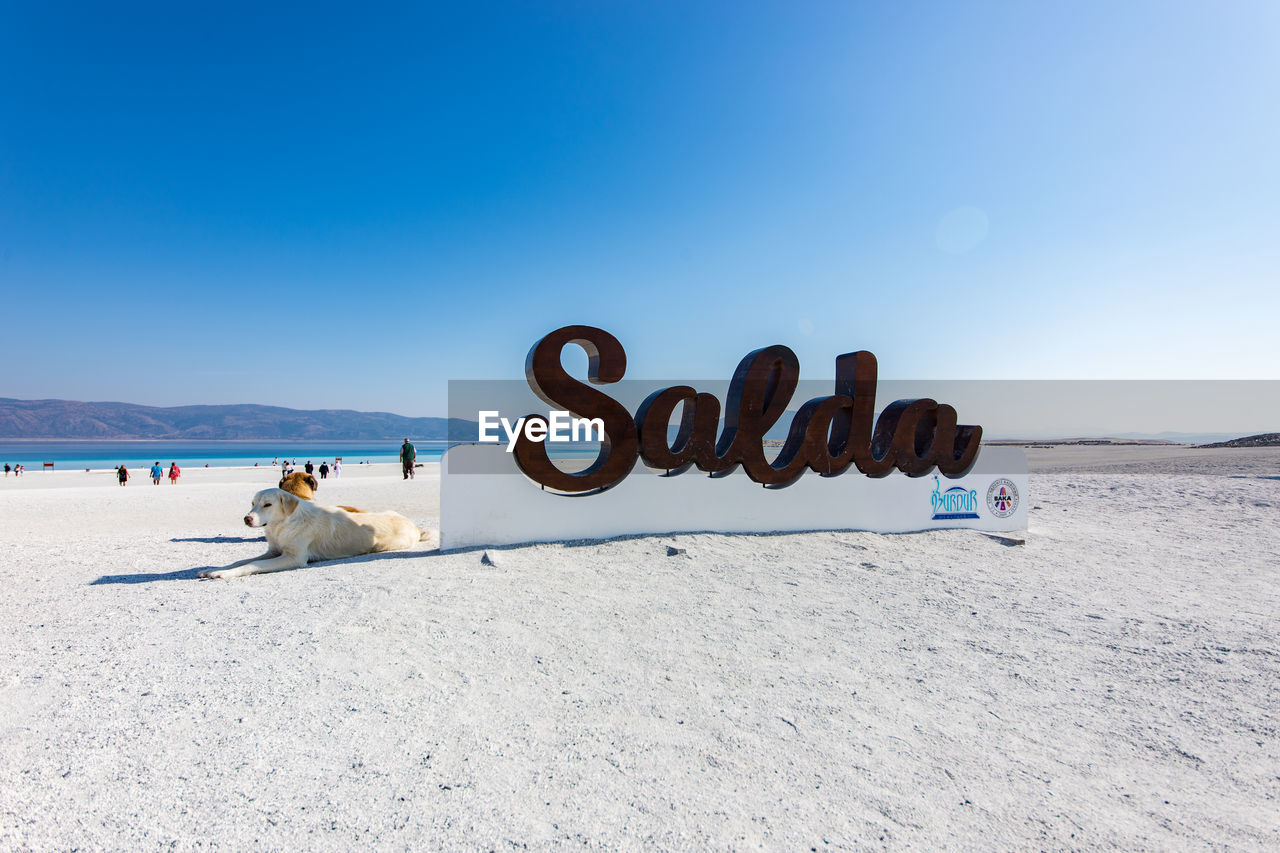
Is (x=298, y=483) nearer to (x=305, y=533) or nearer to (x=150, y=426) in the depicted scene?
(x=305, y=533)

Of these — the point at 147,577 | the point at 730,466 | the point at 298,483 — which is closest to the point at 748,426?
the point at 730,466

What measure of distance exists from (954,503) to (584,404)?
6981mm

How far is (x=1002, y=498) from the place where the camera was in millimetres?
9961

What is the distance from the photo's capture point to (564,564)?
6938mm

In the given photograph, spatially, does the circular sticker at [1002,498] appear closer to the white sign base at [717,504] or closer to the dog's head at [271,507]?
the white sign base at [717,504]

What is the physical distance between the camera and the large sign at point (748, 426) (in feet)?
25.2

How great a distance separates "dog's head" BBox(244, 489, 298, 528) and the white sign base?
1851mm

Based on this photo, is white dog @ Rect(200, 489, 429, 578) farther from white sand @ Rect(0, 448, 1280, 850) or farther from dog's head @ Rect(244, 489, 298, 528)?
white sand @ Rect(0, 448, 1280, 850)

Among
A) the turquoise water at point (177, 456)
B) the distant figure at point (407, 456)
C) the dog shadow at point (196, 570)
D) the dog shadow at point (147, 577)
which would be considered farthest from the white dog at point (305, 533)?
the turquoise water at point (177, 456)

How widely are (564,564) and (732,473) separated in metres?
3.36

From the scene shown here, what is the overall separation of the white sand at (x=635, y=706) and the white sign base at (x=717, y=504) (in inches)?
42.9

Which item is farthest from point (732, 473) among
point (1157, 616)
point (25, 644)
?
point (25, 644)

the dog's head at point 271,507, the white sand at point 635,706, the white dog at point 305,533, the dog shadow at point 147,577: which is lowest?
the dog shadow at point 147,577

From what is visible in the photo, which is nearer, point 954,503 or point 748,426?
point 748,426
